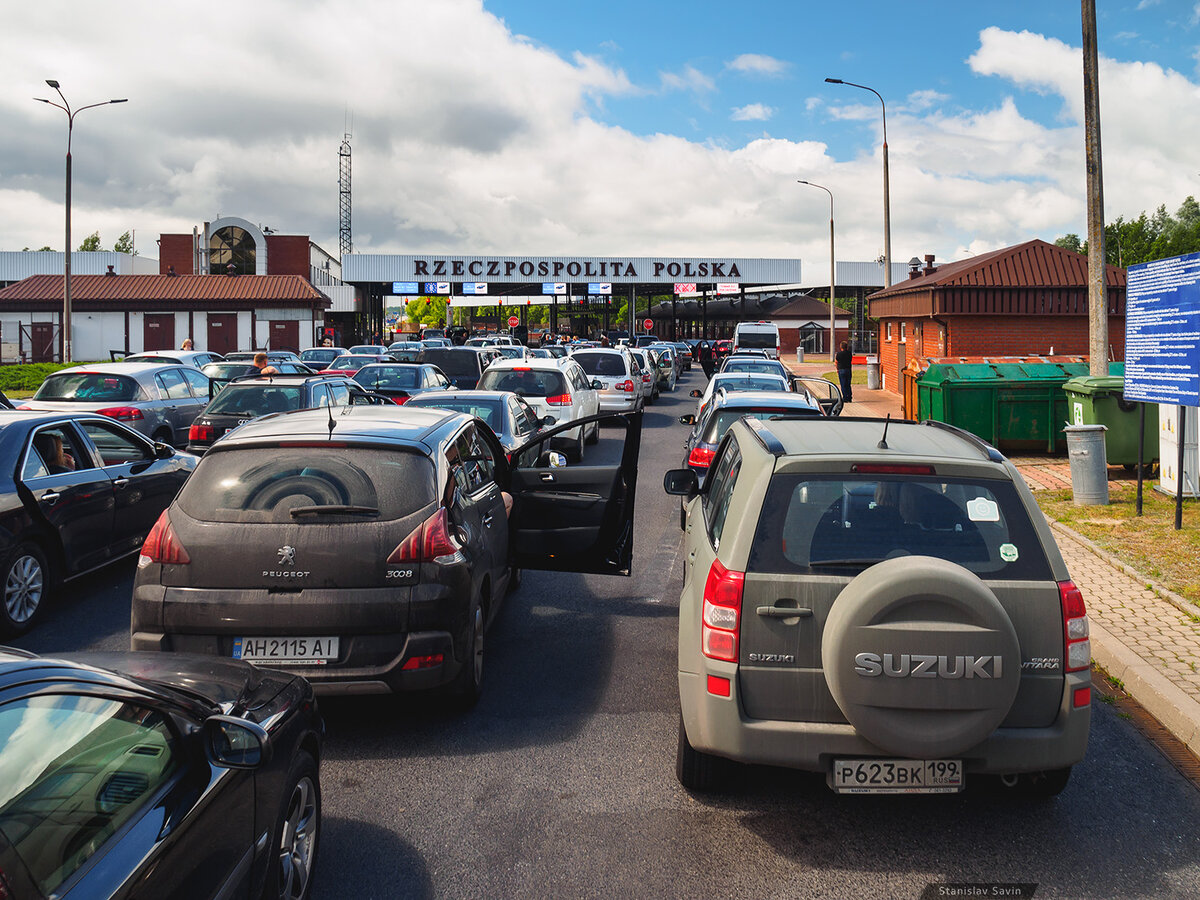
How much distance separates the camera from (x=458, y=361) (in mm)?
24531

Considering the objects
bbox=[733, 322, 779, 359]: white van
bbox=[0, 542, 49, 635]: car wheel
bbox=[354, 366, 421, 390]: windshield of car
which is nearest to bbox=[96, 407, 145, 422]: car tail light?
bbox=[354, 366, 421, 390]: windshield of car

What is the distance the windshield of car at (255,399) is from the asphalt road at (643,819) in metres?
9.16

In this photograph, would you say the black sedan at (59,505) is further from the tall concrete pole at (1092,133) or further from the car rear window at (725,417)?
the tall concrete pole at (1092,133)

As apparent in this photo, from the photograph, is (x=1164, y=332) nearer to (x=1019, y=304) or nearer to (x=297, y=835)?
(x=297, y=835)

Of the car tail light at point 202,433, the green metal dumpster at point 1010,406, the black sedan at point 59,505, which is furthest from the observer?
the green metal dumpster at point 1010,406

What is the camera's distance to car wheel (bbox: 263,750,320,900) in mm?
3533

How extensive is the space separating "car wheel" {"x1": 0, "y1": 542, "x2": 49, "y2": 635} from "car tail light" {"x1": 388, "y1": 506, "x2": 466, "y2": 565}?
370 centimetres

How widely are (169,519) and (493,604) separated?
6.54 feet

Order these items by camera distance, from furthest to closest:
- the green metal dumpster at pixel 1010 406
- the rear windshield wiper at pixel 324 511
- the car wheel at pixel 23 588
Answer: the green metal dumpster at pixel 1010 406
the car wheel at pixel 23 588
the rear windshield wiper at pixel 324 511

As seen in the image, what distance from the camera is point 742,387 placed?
1548 cm

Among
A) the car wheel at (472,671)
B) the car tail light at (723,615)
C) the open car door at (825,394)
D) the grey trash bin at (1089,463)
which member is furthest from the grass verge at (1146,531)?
the car wheel at (472,671)

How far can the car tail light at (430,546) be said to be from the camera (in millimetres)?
5389

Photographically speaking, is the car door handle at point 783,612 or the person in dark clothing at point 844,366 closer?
the car door handle at point 783,612

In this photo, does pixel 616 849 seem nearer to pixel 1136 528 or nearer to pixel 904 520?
pixel 904 520
